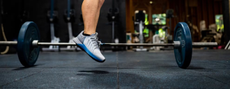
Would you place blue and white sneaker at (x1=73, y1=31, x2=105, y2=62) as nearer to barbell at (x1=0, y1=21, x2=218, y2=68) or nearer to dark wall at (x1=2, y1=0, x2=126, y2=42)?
barbell at (x1=0, y1=21, x2=218, y2=68)

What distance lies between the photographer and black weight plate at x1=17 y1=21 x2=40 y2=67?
3.43ft

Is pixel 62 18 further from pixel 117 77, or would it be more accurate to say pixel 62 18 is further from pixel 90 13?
pixel 117 77

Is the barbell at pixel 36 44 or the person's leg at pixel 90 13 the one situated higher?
the person's leg at pixel 90 13

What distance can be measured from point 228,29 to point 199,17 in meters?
5.47

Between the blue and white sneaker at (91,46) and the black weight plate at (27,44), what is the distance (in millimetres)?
391

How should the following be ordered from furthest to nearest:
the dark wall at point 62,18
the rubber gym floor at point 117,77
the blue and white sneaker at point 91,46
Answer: the dark wall at point 62,18 < the blue and white sneaker at point 91,46 < the rubber gym floor at point 117,77

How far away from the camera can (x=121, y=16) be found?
403cm

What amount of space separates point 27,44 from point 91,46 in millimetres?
551

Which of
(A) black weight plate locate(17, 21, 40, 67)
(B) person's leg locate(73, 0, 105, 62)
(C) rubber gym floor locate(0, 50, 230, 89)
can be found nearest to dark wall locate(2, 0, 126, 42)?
(A) black weight plate locate(17, 21, 40, 67)

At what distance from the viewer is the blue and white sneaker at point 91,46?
A: 2.79ft

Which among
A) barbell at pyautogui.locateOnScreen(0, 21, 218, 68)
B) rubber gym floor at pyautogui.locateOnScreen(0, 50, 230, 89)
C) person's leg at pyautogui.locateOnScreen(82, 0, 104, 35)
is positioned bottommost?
rubber gym floor at pyautogui.locateOnScreen(0, 50, 230, 89)

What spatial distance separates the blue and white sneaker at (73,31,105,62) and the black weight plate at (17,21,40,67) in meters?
0.39

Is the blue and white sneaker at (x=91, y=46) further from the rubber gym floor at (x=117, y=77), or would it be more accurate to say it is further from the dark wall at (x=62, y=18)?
the dark wall at (x=62, y=18)

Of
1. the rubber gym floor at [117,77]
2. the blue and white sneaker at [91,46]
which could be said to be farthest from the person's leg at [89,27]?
the rubber gym floor at [117,77]
